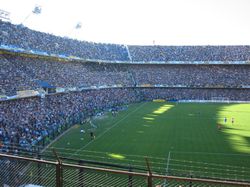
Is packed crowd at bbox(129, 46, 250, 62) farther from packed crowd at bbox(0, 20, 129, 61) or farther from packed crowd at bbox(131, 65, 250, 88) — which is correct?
packed crowd at bbox(0, 20, 129, 61)

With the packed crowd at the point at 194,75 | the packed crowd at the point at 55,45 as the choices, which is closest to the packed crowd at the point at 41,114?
the packed crowd at the point at 55,45

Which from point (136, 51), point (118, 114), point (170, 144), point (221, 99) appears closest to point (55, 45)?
point (118, 114)

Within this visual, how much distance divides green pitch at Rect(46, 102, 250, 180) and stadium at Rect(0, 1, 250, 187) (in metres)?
0.09

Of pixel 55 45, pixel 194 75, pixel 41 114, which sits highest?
pixel 55 45

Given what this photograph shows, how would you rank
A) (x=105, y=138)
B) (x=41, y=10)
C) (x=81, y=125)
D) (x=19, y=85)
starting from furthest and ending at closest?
(x=41, y=10) < (x=81, y=125) < (x=19, y=85) < (x=105, y=138)

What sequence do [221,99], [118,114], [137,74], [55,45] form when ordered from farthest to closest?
1. [137,74]
2. [221,99]
3. [55,45]
4. [118,114]

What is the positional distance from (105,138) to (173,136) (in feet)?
23.2

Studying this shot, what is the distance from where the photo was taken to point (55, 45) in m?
50.1

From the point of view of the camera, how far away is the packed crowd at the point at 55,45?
128 ft

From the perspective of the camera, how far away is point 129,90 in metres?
65.6

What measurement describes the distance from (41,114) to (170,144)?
15.0 metres

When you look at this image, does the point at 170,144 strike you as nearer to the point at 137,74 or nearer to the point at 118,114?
the point at 118,114

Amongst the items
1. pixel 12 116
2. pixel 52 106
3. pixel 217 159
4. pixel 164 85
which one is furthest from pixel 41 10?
pixel 217 159

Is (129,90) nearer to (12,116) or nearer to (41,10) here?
(41,10)
